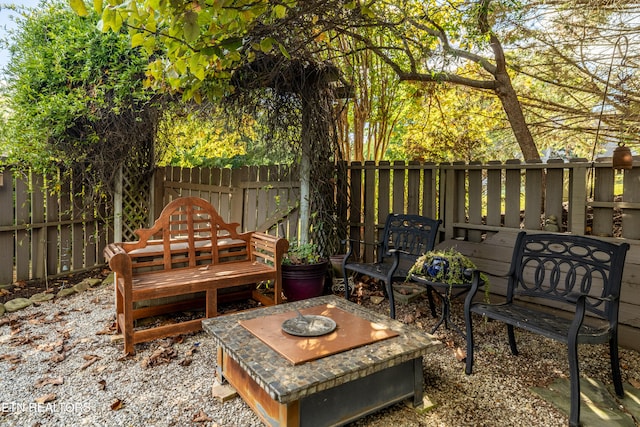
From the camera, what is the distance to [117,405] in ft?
7.07

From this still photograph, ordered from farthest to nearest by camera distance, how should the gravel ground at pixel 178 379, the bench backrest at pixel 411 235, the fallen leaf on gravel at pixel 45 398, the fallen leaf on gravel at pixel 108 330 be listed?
the bench backrest at pixel 411 235 → the fallen leaf on gravel at pixel 108 330 → the fallen leaf on gravel at pixel 45 398 → the gravel ground at pixel 178 379

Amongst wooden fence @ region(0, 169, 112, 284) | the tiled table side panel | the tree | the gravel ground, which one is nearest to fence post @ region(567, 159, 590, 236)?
the tree

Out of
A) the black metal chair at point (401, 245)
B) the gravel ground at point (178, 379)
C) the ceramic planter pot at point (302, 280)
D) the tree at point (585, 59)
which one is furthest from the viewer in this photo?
the tree at point (585, 59)

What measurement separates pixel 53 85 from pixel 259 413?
399 centimetres

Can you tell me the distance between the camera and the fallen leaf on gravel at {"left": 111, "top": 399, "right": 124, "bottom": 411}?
2.14m

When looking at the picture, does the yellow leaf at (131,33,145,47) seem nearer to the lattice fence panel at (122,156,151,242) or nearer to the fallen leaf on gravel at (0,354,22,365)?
the fallen leaf on gravel at (0,354,22,365)

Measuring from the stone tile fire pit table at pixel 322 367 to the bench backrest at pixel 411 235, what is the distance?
4.25 ft

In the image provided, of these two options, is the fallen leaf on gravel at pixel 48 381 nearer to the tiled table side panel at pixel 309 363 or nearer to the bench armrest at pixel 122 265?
the bench armrest at pixel 122 265

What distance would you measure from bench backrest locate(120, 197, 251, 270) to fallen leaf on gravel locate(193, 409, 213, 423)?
1537mm

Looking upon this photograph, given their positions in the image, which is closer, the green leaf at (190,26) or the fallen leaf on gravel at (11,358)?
the green leaf at (190,26)

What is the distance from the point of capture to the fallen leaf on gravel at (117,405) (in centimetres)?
214

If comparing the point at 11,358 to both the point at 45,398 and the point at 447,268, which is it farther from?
the point at 447,268

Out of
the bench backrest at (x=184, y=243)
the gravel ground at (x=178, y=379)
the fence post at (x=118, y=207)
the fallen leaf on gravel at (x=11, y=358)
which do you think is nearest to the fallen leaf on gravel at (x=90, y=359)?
the gravel ground at (x=178, y=379)

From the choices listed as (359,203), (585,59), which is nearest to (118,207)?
(359,203)
